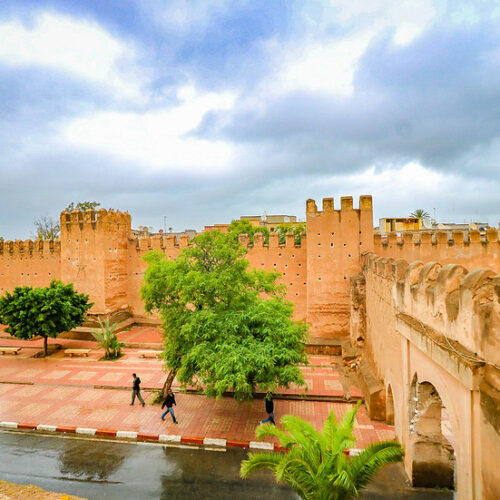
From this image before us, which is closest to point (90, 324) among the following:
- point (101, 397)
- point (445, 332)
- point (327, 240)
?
point (101, 397)

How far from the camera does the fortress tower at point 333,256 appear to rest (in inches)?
674

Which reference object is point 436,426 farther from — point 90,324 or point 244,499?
point 90,324

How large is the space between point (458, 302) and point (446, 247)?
14.6 metres

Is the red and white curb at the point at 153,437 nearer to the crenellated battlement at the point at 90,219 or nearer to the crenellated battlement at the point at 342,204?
the crenellated battlement at the point at 342,204

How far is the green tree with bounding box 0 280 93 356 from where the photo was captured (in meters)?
16.0

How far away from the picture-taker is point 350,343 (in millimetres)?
16312

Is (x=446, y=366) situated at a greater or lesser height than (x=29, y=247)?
lesser

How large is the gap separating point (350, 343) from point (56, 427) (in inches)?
466

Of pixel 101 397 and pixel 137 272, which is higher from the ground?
pixel 137 272

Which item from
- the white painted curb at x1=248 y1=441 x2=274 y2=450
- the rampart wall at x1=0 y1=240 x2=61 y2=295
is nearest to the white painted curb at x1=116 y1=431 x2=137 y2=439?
the white painted curb at x1=248 y1=441 x2=274 y2=450

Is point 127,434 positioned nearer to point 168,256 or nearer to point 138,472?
point 138,472

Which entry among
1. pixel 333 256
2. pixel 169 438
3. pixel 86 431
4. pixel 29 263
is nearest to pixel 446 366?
pixel 169 438

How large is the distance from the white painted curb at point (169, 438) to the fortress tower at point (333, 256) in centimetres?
943

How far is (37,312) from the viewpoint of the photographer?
52.4ft
